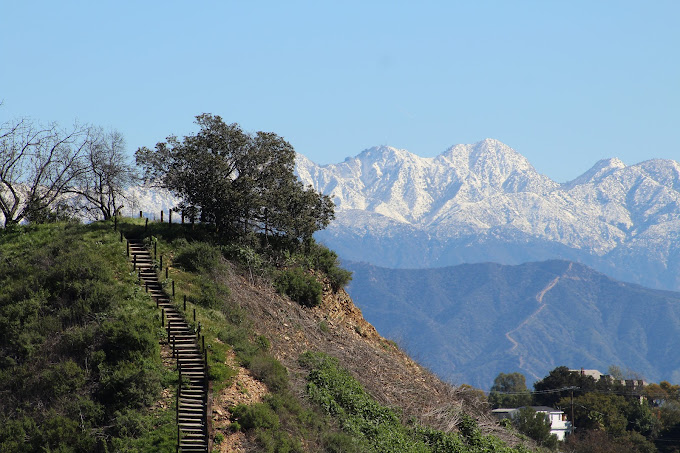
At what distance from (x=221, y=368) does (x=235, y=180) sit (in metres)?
18.6

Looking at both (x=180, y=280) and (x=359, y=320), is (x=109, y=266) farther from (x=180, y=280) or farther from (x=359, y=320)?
(x=359, y=320)

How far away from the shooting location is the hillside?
44219 mm

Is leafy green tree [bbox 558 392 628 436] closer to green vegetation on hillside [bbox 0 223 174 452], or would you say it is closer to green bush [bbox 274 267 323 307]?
green bush [bbox 274 267 323 307]

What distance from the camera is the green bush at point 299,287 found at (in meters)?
62.8

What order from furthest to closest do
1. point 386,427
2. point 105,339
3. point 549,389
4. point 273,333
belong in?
point 549,389 < point 273,333 < point 386,427 < point 105,339

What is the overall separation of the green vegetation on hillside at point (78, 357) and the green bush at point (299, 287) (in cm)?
1069

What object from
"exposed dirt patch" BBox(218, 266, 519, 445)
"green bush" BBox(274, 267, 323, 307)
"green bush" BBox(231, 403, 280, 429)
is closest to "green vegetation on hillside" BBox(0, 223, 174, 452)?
"green bush" BBox(231, 403, 280, 429)

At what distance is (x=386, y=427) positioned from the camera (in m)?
52.9

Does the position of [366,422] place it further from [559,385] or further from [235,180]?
[559,385]

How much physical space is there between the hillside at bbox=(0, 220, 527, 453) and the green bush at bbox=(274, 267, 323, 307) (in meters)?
0.86

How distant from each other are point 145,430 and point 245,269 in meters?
20.4

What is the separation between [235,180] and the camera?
208 ft

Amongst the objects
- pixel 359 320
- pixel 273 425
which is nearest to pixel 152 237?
pixel 359 320

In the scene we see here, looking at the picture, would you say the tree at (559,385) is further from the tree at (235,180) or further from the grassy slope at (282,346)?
the tree at (235,180)
